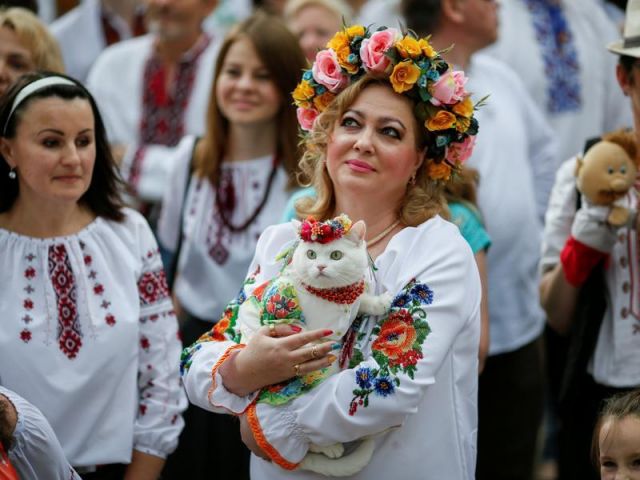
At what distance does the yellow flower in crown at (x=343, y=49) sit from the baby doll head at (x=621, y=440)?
127cm

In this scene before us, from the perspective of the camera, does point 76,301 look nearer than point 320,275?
No

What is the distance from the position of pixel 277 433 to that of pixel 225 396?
0.20 m

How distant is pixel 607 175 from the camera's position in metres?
3.72

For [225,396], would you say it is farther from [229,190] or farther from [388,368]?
[229,190]

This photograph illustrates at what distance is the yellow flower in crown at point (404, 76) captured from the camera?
10.4 feet

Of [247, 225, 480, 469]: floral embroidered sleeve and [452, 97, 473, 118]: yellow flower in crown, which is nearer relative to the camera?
[247, 225, 480, 469]: floral embroidered sleeve

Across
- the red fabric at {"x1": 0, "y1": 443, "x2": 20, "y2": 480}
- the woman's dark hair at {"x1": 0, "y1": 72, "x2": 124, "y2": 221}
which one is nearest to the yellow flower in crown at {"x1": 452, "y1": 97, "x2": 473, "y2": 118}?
the woman's dark hair at {"x1": 0, "y1": 72, "x2": 124, "y2": 221}

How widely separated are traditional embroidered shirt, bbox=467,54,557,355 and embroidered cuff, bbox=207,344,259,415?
212cm

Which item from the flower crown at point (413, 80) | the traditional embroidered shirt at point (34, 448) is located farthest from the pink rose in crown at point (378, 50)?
the traditional embroidered shirt at point (34, 448)

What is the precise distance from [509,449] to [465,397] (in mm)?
2051

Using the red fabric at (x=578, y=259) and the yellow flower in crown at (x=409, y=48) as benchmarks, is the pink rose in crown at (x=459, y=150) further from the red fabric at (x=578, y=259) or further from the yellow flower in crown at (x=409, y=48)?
the red fabric at (x=578, y=259)

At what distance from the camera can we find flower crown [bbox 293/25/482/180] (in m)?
3.21

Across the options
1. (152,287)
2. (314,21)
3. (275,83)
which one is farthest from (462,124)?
(314,21)

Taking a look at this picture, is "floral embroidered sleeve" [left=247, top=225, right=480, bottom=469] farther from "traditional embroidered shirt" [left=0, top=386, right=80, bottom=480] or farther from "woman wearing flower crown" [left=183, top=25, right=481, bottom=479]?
"traditional embroidered shirt" [left=0, top=386, right=80, bottom=480]
